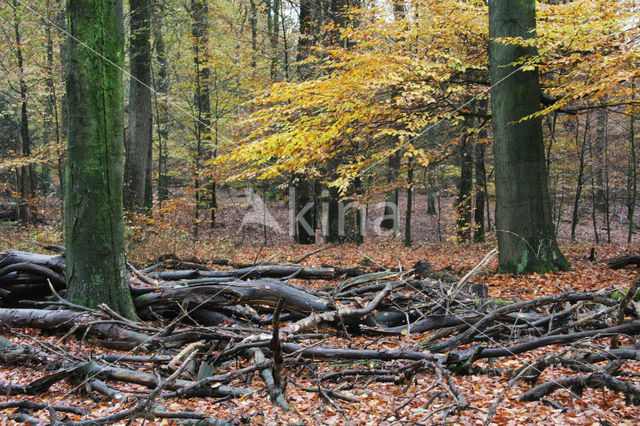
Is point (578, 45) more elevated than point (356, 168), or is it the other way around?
point (578, 45)

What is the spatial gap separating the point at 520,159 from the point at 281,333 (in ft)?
21.1

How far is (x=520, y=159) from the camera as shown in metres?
8.31

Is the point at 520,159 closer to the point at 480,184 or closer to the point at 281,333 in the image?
the point at 281,333

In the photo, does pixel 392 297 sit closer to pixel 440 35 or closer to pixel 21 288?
pixel 21 288

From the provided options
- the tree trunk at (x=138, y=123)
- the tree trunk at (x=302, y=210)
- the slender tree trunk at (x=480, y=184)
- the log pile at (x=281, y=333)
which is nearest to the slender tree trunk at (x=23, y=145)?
the tree trunk at (x=138, y=123)

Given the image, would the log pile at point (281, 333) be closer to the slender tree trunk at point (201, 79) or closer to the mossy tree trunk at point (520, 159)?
the mossy tree trunk at point (520, 159)

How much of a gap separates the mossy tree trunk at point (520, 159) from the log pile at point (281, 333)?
8.82 feet

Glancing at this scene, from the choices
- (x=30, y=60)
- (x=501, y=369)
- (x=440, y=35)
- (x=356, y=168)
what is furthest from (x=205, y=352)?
(x=30, y=60)

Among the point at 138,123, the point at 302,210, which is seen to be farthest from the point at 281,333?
the point at 302,210

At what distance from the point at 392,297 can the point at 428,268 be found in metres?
2.07

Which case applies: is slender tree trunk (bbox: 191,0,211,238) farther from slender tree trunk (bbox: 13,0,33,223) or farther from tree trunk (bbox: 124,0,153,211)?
slender tree trunk (bbox: 13,0,33,223)

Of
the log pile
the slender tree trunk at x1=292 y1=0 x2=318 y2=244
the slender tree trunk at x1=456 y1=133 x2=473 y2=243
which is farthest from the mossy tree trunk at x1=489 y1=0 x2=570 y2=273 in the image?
the slender tree trunk at x1=292 y1=0 x2=318 y2=244

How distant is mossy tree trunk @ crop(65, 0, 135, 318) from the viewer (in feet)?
16.1

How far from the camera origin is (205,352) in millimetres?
4363
